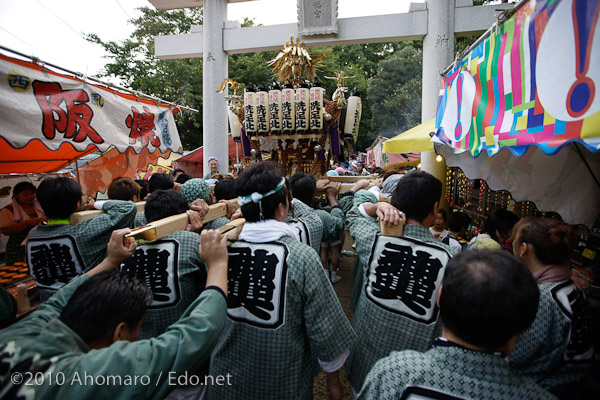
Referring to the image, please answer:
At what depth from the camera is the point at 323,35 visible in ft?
26.4

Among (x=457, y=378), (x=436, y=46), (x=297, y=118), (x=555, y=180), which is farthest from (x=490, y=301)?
(x=436, y=46)

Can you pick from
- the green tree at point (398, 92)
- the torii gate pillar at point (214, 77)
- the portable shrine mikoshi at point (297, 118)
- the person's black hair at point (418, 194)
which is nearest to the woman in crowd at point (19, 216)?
the portable shrine mikoshi at point (297, 118)

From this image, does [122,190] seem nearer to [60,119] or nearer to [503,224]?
[60,119]

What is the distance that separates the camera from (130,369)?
3.43 feet

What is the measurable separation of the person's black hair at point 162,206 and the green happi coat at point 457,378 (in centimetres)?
181

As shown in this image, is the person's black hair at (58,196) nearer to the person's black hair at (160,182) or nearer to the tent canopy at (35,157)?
the person's black hair at (160,182)

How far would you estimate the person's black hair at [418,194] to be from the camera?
1886 mm

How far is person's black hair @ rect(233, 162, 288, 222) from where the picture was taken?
74.3 inches

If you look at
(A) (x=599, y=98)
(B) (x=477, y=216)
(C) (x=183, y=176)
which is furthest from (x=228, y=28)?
(A) (x=599, y=98)

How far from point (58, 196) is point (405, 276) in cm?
269

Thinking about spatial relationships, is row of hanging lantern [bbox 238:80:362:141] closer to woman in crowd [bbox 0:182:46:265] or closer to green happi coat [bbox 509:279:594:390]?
woman in crowd [bbox 0:182:46:265]

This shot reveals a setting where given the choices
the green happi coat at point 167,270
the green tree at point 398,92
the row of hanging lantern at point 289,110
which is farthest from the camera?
the green tree at point 398,92

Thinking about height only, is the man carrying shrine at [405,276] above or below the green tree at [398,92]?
below

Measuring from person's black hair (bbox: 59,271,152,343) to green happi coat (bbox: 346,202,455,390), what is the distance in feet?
4.54
